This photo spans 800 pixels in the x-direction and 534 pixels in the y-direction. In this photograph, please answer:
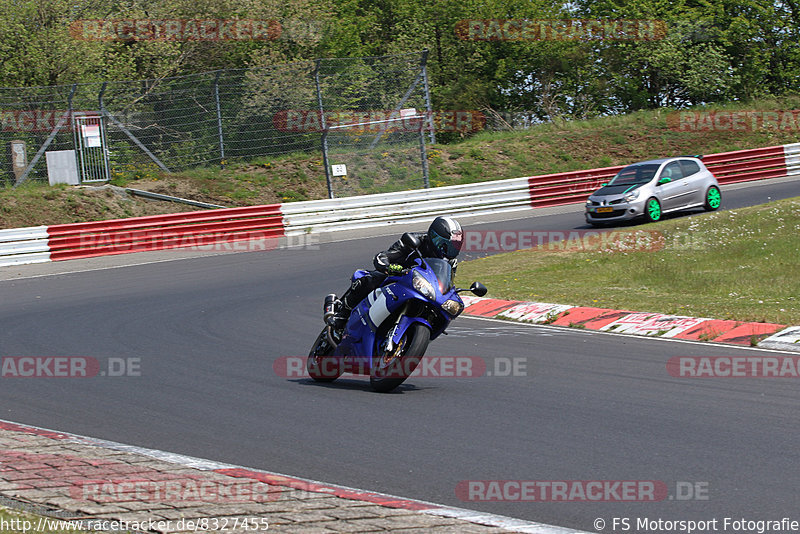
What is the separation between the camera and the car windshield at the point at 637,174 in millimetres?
22797

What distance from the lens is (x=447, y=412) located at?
7.58 meters

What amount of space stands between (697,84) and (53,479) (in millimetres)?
42102

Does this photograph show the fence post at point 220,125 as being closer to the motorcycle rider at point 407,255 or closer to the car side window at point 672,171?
the car side window at point 672,171


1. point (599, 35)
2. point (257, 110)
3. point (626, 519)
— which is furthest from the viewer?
point (599, 35)

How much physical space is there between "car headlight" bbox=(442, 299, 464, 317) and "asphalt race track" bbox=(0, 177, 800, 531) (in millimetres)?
776

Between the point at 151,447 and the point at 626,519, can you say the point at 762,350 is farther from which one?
the point at 151,447

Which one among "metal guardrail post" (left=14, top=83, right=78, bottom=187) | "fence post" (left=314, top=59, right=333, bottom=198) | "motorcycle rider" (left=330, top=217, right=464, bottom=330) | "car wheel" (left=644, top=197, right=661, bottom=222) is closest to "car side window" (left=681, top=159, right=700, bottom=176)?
"car wheel" (left=644, top=197, right=661, bottom=222)

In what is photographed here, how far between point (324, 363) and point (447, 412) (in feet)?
5.96

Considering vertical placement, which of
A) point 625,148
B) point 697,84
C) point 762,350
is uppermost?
point 697,84

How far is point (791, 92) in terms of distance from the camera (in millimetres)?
42875

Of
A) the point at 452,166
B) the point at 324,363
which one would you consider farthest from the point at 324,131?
the point at 324,363

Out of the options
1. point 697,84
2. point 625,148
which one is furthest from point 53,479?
point 697,84

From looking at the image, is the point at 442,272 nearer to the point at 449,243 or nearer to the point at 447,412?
the point at 449,243

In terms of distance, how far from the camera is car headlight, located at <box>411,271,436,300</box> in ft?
25.4
